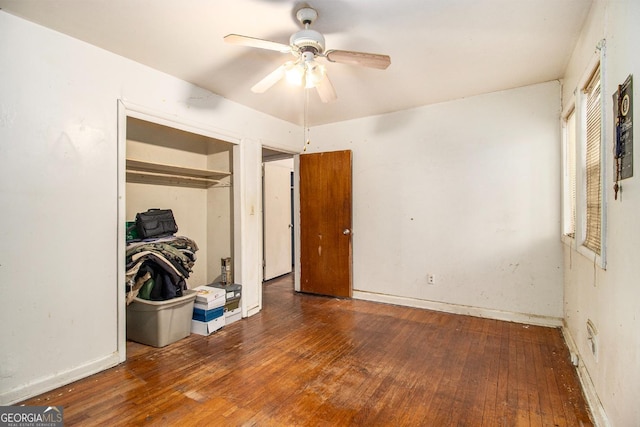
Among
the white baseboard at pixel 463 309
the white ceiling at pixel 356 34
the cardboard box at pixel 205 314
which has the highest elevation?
the white ceiling at pixel 356 34

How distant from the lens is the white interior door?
5.07 metres

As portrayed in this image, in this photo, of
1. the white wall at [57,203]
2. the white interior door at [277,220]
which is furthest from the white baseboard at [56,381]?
the white interior door at [277,220]

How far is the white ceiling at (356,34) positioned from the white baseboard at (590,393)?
229 centimetres

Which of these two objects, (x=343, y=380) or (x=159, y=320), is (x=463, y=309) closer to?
(x=343, y=380)

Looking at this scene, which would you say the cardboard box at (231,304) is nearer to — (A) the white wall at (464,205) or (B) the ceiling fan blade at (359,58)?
(A) the white wall at (464,205)

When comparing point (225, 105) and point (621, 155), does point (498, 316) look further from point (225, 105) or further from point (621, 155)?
point (225, 105)

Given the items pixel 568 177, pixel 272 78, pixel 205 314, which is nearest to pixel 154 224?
pixel 205 314

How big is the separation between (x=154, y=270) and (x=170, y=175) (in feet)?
3.94

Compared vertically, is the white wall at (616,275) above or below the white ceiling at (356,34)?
below

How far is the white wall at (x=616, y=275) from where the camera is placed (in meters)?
1.25

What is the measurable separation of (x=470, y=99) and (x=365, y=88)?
1.25 metres

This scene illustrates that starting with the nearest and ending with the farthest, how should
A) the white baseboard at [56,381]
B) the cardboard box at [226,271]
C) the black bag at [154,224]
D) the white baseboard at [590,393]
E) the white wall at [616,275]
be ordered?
the white wall at [616,275] → the white baseboard at [590,393] → the white baseboard at [56,381] → the black bag at [154,224] → the cardboard box at [226,271]

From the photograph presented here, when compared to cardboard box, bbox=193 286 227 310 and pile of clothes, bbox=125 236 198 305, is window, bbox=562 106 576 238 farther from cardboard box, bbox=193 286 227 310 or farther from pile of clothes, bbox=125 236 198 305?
pile of clothes, bbox=125 236 198 305

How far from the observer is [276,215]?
524 centimetres
